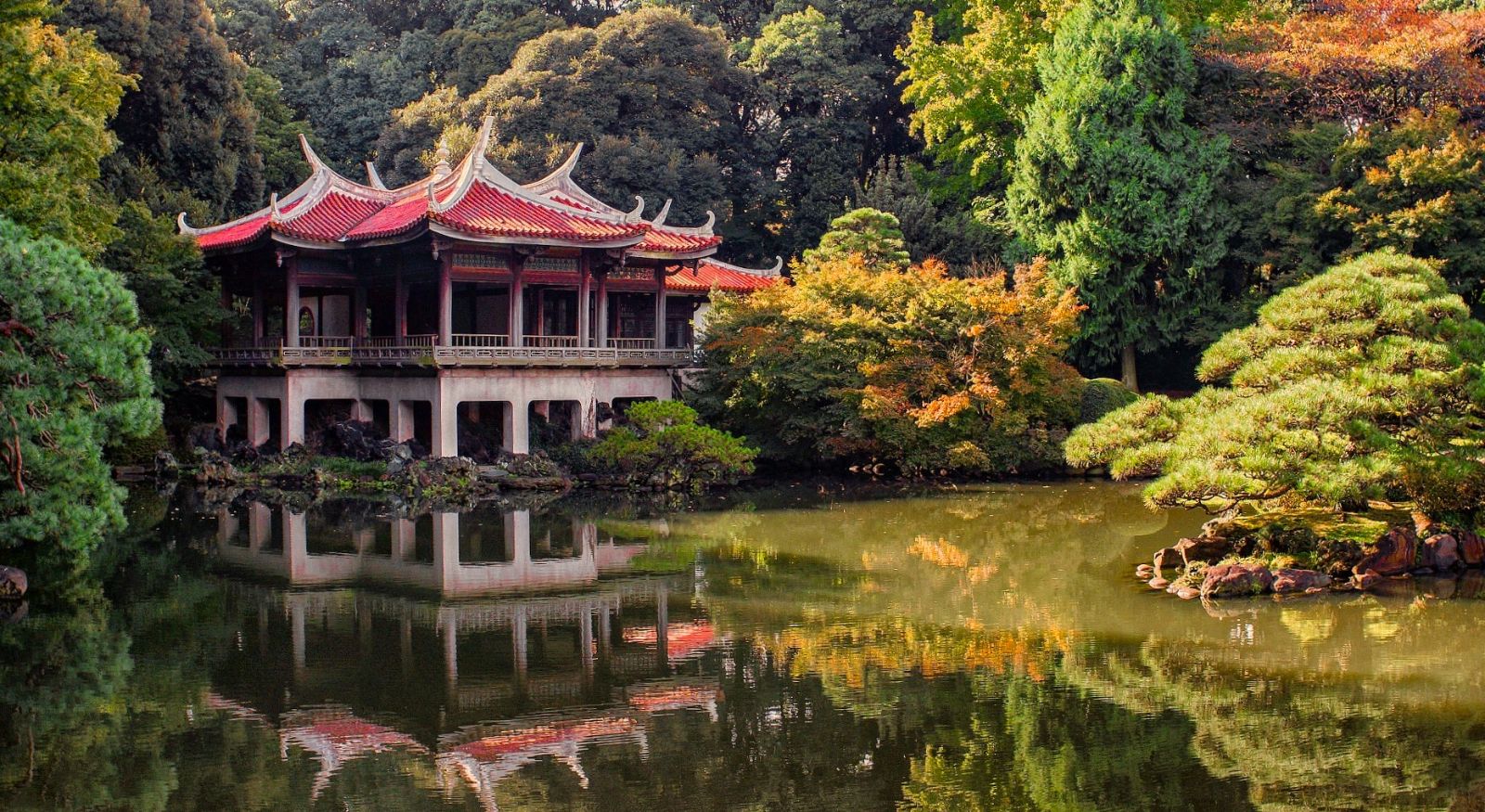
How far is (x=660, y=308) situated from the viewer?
1101 inches

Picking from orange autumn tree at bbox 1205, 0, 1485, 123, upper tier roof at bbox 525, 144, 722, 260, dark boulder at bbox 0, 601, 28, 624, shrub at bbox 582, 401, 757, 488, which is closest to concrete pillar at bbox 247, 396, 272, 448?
upper tier roof at bbox 525, 144, 722, 260

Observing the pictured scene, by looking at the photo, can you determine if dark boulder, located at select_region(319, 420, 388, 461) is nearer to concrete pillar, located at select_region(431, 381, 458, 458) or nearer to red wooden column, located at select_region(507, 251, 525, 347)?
concrete pillar, located at select_region(431, 381, 458, 458)

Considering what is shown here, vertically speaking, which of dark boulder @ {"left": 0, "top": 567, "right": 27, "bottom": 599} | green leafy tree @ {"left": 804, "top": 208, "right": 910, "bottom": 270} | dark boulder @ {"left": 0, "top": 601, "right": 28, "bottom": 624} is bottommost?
dark boulder @ {"left": 0, "top": 601, "right": 28, "bottom": 624}

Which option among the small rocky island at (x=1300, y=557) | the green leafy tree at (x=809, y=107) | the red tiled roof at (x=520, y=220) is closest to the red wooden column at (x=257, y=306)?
the red tiled roof at (x=520, y=220)

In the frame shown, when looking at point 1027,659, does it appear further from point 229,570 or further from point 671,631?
point 229,570

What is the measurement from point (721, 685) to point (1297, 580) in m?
6.15

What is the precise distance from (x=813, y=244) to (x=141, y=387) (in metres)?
26.3

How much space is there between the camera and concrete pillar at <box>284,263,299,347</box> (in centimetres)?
2497

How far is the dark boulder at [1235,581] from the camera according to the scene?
1288cm

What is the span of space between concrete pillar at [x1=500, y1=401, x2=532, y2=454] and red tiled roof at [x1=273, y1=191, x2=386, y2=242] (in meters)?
4.53

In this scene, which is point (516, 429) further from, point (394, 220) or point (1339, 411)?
point (1339, 411)

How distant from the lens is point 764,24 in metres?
40.9

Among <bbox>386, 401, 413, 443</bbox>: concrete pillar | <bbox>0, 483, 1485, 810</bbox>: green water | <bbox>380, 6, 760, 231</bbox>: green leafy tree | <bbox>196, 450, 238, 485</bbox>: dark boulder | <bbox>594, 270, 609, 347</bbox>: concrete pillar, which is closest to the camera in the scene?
<bbox>0, 483, 1485, 810</bbox>: green water

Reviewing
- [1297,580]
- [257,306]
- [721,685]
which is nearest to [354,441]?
[257,306]
